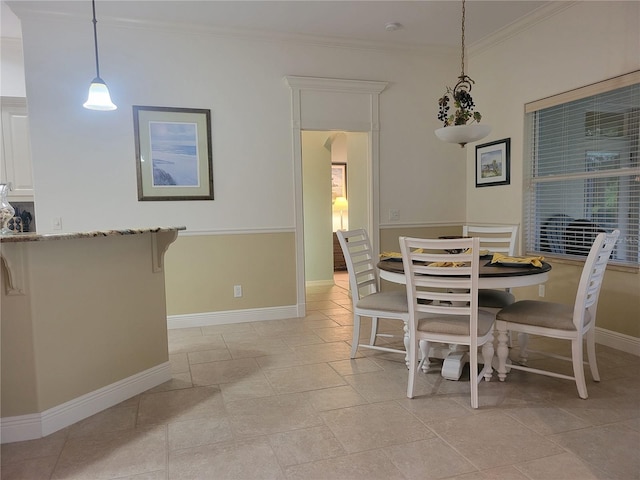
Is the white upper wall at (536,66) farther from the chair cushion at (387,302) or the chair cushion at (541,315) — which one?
the chair cushion at (387,302)

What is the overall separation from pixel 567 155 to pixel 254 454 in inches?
135

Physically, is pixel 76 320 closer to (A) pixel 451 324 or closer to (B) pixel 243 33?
(A) pixel 451 324

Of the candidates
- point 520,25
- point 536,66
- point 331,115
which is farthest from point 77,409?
point 520,25

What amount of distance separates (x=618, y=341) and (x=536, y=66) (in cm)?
244

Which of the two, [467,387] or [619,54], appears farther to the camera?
[619,54]

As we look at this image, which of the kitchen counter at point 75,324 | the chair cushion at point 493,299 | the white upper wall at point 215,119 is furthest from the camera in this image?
the white upper wall at point 215,119

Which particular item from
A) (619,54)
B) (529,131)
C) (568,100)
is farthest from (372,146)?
(619,54)

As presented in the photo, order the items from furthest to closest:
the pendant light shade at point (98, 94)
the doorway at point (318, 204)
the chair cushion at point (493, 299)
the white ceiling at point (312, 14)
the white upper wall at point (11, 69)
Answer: the doorway at point (318, 204) < the white upper wall at point (11, 69) < the white ceiling at point (312, 14) < the chair cushion at point (493, 299) < the pendant light shade at point (98, 94)

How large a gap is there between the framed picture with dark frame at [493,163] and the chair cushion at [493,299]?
1.58 metres

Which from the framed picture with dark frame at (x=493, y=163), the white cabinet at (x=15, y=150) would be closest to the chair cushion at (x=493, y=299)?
the framed picture with dark frame at (x=493, y=163)

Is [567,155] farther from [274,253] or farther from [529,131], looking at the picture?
[274,253]

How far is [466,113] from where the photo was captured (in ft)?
9.68

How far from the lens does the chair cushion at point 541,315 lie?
2460mm

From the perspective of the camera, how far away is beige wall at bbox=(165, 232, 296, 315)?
161 inches
